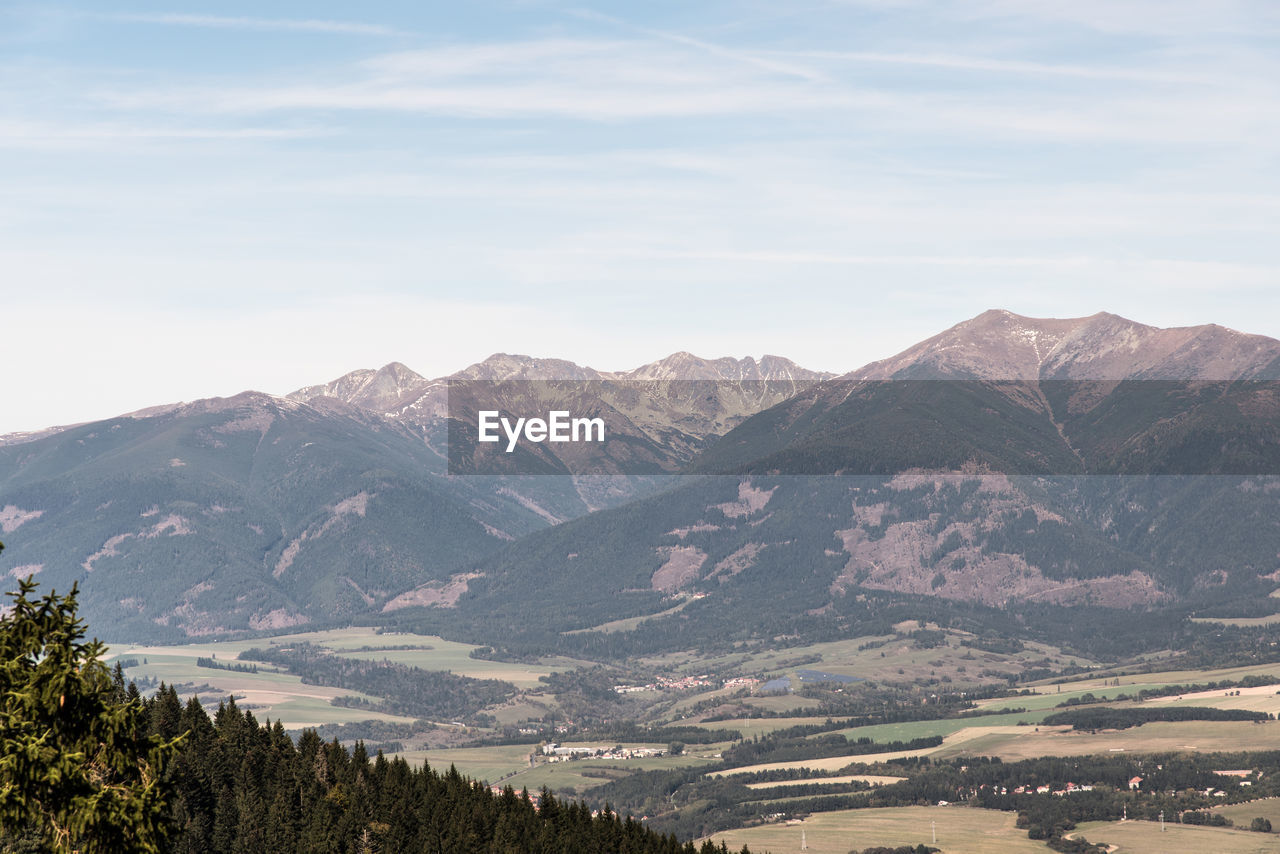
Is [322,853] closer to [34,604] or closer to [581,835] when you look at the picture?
[581,835]

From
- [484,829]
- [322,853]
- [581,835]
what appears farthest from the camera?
[581,835]

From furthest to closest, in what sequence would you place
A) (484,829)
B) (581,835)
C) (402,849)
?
(581,835) < (484,829) < (402,849)

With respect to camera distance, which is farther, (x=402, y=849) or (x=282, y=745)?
(x=282, y=745)

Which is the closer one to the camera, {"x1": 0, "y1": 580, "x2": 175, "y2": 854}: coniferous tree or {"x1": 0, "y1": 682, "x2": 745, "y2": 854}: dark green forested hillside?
{"x1": 0, "y1": 580, "x2": 175, "y2": 854}: coniferous tree

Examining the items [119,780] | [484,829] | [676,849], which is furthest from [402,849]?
[119,780]

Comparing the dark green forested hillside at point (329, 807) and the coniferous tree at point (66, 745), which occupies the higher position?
the coniferous tree at point (66, 745)

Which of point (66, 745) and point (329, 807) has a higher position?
point (66, 745)

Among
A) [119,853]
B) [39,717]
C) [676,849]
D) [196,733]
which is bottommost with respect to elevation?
[676,849]

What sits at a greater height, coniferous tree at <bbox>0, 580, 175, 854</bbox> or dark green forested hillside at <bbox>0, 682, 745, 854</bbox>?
coniferous tree at <bbox>0, 580, 175, 854</bbox>

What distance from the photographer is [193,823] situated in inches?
5674

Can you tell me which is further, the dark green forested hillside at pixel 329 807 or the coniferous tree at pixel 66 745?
the dark green forested hillside at pixel 329 807

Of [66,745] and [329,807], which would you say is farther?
[329,807]

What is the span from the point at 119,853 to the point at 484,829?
12569 cm

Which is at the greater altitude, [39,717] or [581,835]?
[39,717]
